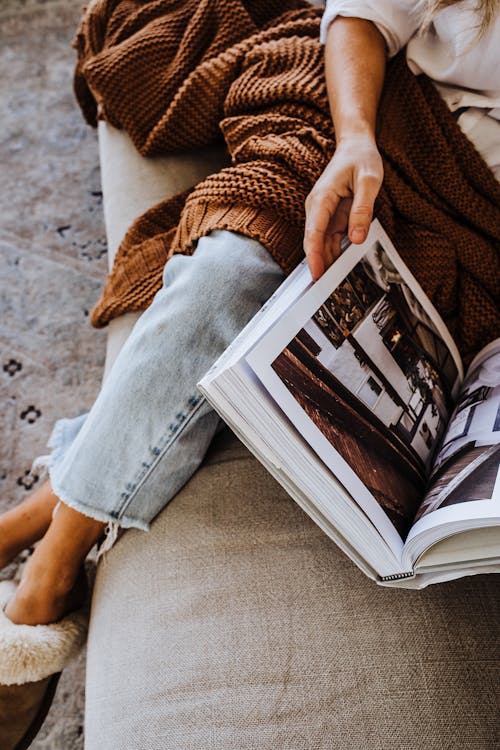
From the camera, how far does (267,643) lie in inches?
23.9

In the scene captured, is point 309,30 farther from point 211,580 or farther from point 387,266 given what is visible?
point 211,580

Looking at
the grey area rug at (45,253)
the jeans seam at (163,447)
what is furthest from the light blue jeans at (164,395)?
the grey area rug at (45,253)

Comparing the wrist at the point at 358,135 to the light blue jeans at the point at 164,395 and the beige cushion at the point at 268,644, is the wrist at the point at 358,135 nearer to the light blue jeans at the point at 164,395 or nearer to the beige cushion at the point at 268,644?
the light blue jeans at the point at 164,395

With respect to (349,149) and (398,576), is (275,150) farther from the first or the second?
(398,576)

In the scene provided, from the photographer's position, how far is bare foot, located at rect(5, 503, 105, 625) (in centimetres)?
73

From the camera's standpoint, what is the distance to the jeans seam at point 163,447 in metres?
0.67

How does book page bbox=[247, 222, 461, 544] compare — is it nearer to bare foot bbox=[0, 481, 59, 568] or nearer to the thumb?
the thumb

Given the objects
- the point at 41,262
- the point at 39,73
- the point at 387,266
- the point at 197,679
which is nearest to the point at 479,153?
the point at 387,266

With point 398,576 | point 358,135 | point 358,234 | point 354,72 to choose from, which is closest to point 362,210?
point 358,234

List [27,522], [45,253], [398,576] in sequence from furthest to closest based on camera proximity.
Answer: [45,253], [27,522], [398,576]

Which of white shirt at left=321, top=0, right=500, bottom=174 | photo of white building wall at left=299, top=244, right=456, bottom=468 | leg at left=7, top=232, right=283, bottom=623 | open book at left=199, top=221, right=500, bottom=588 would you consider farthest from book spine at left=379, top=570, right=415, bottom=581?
white shirt at left=321, top=0, right=500, bottom=174

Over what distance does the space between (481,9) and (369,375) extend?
415mm

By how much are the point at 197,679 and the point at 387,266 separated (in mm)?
458

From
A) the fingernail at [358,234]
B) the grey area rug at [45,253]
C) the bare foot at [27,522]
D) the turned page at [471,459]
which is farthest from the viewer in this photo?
the grey area rug at [45,253]
